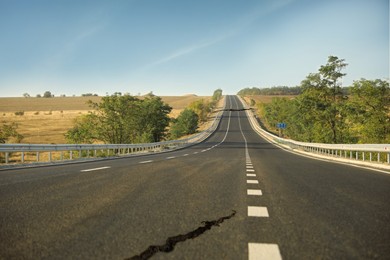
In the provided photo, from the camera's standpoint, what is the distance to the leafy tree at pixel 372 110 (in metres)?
41.5

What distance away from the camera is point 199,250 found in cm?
316

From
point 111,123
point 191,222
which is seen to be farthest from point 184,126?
point 191,222

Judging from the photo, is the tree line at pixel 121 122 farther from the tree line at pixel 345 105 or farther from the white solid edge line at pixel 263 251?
the white solid edge line at pixel 263 251

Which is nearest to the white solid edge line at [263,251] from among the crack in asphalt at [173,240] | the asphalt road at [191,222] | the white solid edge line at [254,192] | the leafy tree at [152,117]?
the asphalt road at [191,222]

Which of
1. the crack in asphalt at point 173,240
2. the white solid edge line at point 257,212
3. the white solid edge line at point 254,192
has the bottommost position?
the white solid edge line at point 254,192

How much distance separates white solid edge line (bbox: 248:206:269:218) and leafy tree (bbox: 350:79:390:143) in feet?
137

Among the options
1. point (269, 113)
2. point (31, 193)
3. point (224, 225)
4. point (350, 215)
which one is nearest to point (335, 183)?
point (350, 215)

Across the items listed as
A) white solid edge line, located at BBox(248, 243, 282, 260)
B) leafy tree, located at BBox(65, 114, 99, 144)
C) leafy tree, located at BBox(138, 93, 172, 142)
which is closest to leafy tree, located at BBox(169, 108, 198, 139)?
leafy tree, located at BBox(138, 93, 172, 142)

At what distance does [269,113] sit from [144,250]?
102 m

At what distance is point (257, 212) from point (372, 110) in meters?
44.4

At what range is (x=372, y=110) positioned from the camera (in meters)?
42.3

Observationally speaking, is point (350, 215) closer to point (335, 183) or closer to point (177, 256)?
point (177, 256)

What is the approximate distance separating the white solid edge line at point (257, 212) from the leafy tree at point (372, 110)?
4170cm

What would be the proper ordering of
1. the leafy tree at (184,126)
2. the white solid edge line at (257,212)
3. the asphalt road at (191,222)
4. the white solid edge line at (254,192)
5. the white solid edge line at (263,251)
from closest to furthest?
the white solid edge line at (263,251)
the asphalt road at (191,222)
the white solid edge line at (257,212)
the white solid edge line at (254,192)
the leafy tree at (184,126)
